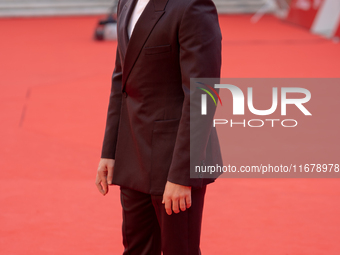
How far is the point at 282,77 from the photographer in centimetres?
614

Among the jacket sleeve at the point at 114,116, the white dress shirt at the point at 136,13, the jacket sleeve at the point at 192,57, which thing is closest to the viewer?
the jacket sleeve at the point at 192,57

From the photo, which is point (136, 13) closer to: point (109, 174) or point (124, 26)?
point (124, 26)

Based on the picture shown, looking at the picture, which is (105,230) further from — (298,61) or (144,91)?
(298,61)

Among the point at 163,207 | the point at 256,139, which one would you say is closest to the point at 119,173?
the point at 163,207

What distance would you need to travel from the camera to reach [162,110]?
4.62 feet

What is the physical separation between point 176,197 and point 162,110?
0.29 meters

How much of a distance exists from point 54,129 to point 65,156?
2.37 feet

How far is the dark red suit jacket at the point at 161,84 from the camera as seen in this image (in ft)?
4.24

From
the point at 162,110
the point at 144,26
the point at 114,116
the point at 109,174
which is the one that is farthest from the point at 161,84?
the point at 109,174

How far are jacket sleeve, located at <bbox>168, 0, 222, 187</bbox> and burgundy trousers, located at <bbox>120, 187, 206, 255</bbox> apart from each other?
0.15m

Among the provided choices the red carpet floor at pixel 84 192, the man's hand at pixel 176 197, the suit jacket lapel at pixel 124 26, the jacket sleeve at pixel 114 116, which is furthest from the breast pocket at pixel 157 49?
the red carpet floor at pixel 84 192

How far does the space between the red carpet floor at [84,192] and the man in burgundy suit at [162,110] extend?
0.97 meters

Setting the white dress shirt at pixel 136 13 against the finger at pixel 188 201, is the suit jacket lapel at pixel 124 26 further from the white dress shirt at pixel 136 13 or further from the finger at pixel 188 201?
the finger at pixel 188 201

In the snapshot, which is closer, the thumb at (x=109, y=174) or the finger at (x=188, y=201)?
the finger at (x=188, y=201)
